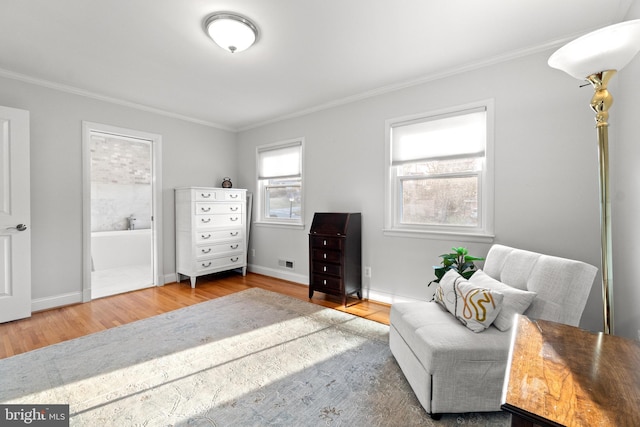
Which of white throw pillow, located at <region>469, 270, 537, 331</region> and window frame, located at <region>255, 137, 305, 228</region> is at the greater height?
window frame, located at <region>255, 137, 305, 228</region>

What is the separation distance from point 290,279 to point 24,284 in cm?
291

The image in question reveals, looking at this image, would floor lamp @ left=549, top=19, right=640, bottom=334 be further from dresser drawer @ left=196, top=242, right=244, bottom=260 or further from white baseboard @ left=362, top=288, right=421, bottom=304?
dresser drawer @ left=196, top=242, right=244, bottom=260

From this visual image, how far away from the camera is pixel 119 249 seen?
5.78 metres

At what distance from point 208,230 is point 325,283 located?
193 centimetres

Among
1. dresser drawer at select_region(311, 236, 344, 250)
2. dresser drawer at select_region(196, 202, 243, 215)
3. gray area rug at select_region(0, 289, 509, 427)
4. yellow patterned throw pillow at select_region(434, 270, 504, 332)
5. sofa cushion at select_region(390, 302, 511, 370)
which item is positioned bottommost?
gray area rug at select_region(0, 289, 509, 427)

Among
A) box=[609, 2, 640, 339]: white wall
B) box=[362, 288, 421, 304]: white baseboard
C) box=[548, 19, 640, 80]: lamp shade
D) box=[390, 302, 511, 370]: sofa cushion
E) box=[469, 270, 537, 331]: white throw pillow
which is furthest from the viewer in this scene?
box=[362, 288, 421, 304]: white baseboard

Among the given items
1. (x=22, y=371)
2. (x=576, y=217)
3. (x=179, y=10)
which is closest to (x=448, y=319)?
(x=576, y=217)

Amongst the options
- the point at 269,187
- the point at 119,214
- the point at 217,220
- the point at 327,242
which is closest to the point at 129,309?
the point at 217,220

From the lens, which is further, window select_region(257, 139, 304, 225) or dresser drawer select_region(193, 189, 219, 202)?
window select_region(257, 139, 304, 225)

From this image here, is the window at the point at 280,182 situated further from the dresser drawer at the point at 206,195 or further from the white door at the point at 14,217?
the white door at the point at 14,217

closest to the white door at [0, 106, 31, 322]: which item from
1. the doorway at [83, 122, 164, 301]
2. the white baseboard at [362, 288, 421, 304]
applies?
the doorway at [83, 122, 164, 301]

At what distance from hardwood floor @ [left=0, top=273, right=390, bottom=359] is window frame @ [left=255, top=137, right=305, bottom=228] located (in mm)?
871

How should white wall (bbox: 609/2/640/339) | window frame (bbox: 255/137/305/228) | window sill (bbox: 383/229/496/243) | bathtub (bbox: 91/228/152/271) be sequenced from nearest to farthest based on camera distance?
1. white wall (bbox: 609/2/640/339)
2. window sill (bbox: 383/229/496/243)
3. window frame (bbox: 255/137/305/228)
4. bathtub (bbox: 91/228/152/271)

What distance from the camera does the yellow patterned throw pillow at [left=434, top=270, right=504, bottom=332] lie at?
1683 mm
